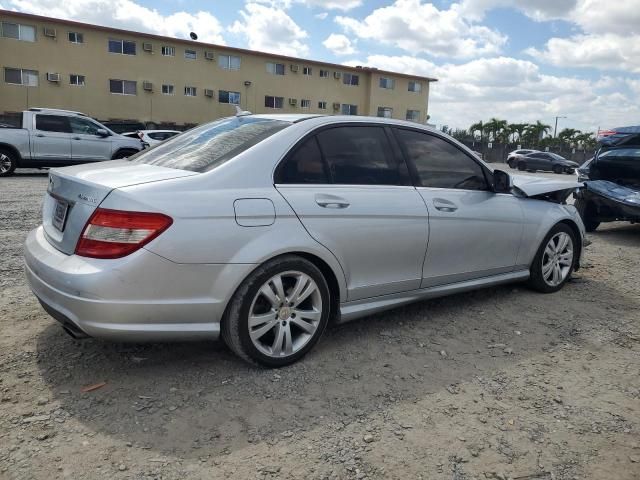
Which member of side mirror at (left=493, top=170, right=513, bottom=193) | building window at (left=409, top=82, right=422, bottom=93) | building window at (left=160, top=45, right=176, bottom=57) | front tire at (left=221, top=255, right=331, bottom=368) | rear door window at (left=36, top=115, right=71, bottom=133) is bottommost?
front tire at (left=221, top=255, right=331, bottom=368)

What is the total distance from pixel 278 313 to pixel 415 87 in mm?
43670

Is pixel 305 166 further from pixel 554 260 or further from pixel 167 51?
pixel 167 51

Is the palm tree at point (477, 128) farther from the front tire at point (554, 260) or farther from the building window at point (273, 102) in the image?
the front tire at point (554, 260)

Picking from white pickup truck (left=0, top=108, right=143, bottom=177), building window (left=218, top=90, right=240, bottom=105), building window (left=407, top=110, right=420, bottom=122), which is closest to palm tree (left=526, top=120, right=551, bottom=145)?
building window (left=407, top=110, right=420, bottom=122)

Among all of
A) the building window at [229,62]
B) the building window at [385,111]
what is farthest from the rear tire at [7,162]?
the building window at [385,111]

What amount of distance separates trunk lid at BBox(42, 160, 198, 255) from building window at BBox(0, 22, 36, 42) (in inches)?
1248

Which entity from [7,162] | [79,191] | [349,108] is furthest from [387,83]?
[79,191]

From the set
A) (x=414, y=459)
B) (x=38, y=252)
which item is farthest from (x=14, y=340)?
(x=414, y=459)

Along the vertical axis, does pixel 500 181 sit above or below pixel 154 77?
below

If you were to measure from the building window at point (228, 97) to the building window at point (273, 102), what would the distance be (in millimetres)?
2100

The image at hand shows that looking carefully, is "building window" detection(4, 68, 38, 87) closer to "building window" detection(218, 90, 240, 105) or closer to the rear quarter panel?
"building window" detection(218, 90, 240, 105)

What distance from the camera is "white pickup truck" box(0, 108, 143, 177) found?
41.9 ft

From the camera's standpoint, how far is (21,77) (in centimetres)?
2925

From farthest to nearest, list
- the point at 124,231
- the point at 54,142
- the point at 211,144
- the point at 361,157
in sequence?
1. the point at 54,142
2. the point at 361,157
3. the point at 211,144
4. the point at 124,231
